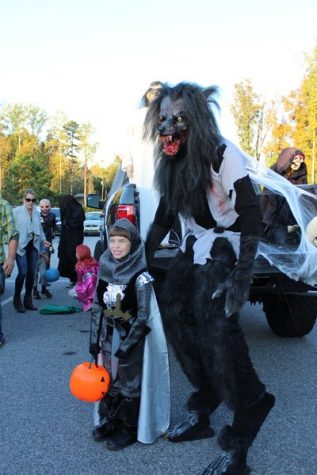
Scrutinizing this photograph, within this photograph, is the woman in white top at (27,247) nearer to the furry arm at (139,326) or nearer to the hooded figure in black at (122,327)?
the hooded figure in black at (122,327)

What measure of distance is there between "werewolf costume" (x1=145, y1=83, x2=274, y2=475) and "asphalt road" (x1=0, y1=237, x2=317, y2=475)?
9.8 inches

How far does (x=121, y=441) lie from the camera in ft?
10.4

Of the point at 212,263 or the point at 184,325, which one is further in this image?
the point at 184,325

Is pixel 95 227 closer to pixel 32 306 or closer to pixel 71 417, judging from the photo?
pixel 32 306

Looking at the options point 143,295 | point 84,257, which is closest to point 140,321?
point 143,295

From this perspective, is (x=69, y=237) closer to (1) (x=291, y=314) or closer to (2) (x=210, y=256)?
(1) (x=291, y=314)

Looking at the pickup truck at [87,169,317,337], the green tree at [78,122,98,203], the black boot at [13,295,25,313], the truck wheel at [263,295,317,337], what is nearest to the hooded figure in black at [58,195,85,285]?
the black boot at [13,295,25,313]

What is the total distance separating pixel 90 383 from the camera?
3020 millimetres

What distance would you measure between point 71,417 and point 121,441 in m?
0.59

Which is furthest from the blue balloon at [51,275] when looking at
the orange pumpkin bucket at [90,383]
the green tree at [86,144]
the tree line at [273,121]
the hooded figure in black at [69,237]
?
the green tree at [86,144]

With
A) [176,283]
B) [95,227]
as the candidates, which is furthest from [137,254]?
[95,227]

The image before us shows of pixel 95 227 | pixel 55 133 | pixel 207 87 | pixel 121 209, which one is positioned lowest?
pixel 95 227

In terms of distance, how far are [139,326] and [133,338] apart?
8cm

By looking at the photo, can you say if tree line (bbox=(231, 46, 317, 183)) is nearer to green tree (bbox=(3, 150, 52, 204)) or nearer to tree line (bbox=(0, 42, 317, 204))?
tree line (bbox=(0, 42, 317, 204))
